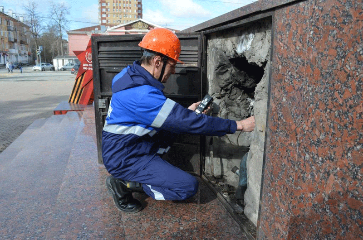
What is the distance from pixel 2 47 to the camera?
195ft

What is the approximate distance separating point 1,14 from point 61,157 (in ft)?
225

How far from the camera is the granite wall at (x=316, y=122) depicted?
1.22 m

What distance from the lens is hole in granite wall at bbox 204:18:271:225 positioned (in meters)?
2.30

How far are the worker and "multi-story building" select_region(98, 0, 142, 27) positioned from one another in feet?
302

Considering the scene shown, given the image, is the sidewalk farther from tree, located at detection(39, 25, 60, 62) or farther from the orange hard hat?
tree, located at detection(39, 25, 60, 62)

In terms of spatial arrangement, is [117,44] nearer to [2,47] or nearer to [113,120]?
[113,120]

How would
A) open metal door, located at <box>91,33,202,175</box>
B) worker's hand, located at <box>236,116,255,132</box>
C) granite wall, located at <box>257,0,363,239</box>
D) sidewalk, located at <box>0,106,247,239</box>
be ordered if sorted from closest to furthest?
granite wall, located at <box>257,0,363,239</box>
sidewalk, located at <box>0,106,247,239</box>
worker's hand, located at <box>236,116,255,132</box>
open metal door, located at <box>91,33,202,175</box>

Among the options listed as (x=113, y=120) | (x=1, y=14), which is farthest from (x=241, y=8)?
(x=1, y=14)

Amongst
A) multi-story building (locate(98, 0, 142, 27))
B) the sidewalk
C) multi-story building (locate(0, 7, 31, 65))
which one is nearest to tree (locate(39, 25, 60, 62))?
multi-story building (locate(0, 7, 31, 65))

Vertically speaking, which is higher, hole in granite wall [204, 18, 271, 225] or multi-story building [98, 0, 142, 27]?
multi-story building [98, 0, 142, 27]

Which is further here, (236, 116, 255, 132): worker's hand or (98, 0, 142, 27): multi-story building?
(98, 0, 142, 27): multi-story building

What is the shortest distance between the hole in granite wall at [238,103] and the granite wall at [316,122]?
0.45 m

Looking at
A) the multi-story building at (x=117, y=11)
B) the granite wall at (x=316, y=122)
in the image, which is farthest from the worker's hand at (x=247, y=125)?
the multi-story building at (x=117, y=11)

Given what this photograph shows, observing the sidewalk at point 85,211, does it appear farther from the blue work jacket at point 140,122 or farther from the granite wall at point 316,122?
the granite wall at point 316,122
